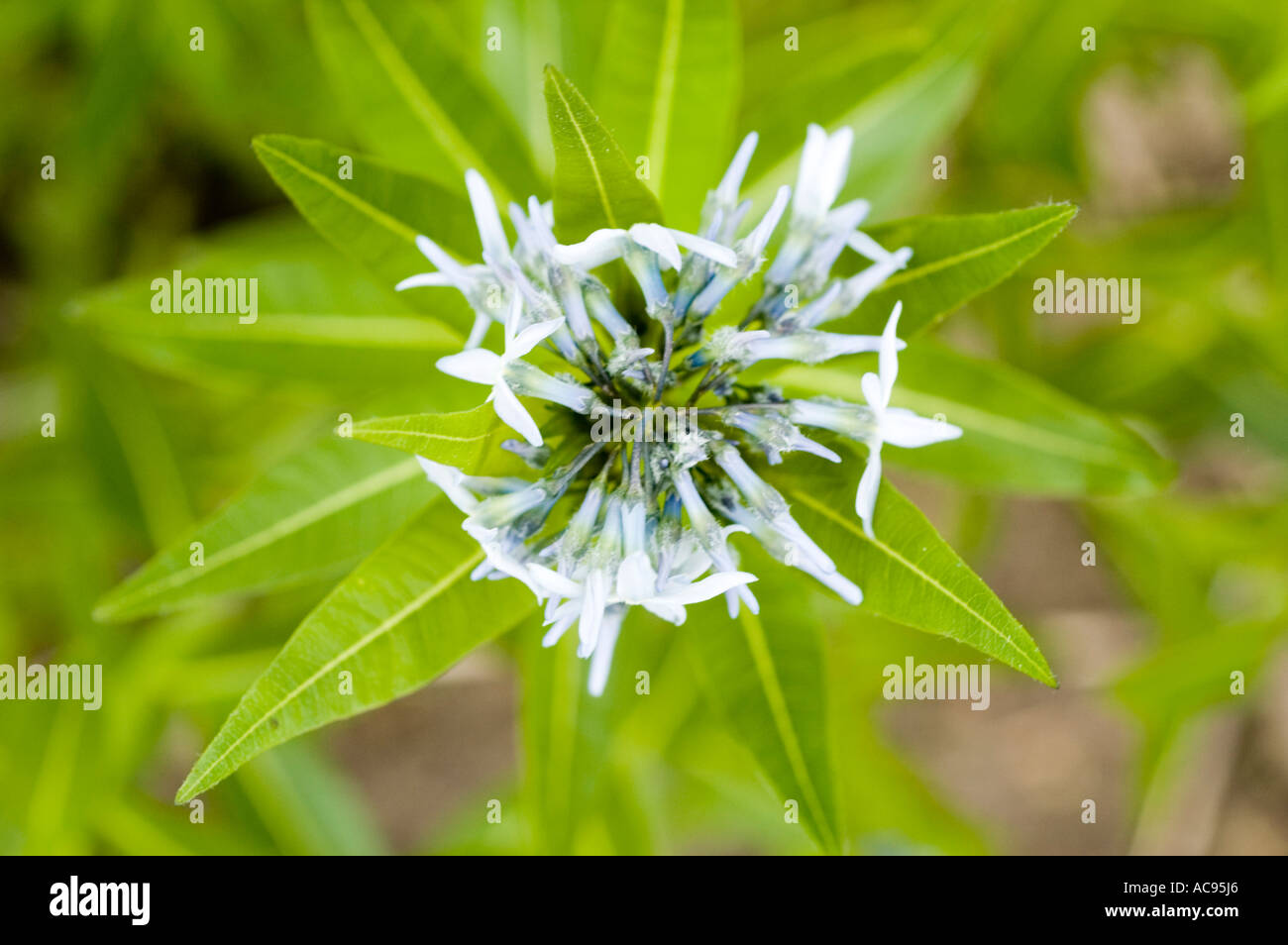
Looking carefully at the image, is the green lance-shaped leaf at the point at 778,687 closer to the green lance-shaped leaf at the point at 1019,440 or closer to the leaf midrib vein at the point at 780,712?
the leaf midrib vein at the point at 780,712

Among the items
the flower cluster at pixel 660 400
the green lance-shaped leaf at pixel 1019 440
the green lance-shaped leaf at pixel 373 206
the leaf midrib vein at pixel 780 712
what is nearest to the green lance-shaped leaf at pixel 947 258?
the flower cluster at pixel 660 400

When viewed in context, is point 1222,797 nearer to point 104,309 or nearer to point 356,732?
point 356,732

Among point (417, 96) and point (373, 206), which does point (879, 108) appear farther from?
point (373, 206)

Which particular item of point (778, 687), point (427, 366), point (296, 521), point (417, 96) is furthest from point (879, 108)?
point (296, 521)

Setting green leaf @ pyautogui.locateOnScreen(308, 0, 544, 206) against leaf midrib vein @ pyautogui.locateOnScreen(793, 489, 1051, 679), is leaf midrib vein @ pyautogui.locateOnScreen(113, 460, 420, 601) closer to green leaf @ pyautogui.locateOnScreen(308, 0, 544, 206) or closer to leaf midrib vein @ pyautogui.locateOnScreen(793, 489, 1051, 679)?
green leaf @ pyautogui.locateOnScreen(308, 0, 544, 206)

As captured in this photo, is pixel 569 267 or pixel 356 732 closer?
pixel 569 267

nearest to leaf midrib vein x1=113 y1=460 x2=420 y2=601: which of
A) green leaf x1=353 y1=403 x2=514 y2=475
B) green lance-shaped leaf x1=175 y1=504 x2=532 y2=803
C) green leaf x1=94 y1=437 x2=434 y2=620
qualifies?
green leaf x1=94 y1=437 x2=434 y2=620

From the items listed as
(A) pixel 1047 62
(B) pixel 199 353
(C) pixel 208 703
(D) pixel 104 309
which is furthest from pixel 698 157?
(C) pixel 208 703
